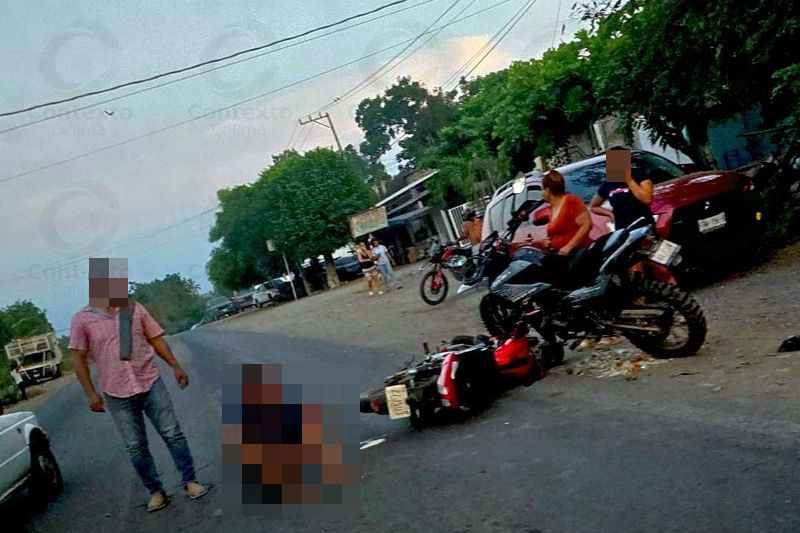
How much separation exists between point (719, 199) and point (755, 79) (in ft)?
8.43

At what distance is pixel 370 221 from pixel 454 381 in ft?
127

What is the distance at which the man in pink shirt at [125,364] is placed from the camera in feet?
17.0

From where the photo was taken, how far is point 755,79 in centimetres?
1013

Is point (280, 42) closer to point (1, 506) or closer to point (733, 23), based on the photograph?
point (733, 23)

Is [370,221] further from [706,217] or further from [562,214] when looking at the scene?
[562,214]

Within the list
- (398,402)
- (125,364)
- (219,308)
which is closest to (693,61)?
(398,402)

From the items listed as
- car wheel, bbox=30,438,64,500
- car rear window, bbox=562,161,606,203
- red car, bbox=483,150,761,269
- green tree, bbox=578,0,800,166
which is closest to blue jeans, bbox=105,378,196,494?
car wheel, bbox=30,438,64,500

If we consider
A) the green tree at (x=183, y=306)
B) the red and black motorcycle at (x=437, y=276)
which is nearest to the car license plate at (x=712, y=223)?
the red and black motorcycle at (x=437, y=276)

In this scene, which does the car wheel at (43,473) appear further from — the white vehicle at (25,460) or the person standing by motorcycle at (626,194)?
the person standing by motorcycle at (626,194)

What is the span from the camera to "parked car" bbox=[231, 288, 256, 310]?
2304 inches

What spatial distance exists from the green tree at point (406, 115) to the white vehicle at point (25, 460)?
185 feet

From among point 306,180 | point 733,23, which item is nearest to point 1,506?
point 733,23

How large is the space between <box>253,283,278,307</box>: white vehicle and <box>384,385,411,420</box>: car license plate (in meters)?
49.9

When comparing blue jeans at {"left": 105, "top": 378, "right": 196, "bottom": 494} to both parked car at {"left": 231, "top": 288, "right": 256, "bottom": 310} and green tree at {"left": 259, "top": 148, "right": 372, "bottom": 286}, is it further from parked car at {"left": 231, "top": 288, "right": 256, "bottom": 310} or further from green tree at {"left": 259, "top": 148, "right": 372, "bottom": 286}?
parked car at {"left": 231, "top": 288, "right": 256, "bottom": 310}
